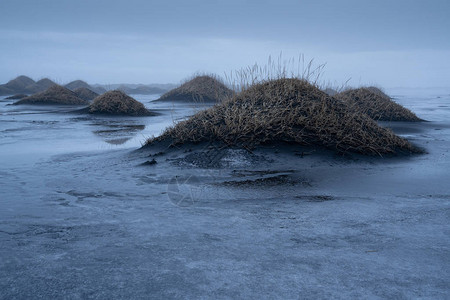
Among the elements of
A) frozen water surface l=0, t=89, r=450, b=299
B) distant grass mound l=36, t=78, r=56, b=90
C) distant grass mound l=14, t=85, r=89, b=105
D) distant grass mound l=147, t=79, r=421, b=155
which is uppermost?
distant grass mound l=36, t=78, r=56, b=90

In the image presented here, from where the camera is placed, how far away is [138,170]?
6.01 meters

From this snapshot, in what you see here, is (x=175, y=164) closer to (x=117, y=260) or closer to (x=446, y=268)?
(x=117, y=260)

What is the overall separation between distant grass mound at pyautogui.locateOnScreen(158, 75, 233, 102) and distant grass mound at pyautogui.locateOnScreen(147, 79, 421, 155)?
62.6ft

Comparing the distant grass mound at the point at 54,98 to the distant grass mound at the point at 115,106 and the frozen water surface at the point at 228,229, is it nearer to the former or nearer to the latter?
the distant grass mound at the point at 115,106

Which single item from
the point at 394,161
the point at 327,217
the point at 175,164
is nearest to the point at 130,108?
the point at 175,164

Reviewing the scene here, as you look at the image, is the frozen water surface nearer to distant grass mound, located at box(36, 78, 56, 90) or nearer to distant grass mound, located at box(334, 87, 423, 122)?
distant grass mound, located at box(334, 87, 423, 122)

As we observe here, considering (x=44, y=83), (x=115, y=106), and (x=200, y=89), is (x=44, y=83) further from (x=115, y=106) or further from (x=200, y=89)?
(x=115, y=106)

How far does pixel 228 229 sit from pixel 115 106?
48.3 feet

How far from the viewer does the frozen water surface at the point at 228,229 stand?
2.41 m

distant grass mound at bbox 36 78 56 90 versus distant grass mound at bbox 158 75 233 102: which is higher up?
distant grass mound at bbox 36 78 56 90

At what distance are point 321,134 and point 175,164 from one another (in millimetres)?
2671

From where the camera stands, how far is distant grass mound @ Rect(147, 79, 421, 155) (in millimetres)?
6914

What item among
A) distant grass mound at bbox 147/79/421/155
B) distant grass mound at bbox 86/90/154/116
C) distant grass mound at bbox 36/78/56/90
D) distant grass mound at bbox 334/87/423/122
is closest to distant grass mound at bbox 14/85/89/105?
distant grass mound at bbox 86/90/154/116

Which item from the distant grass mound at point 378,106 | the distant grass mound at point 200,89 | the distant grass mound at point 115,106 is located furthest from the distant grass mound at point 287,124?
the distant grass mound at point 200,89
